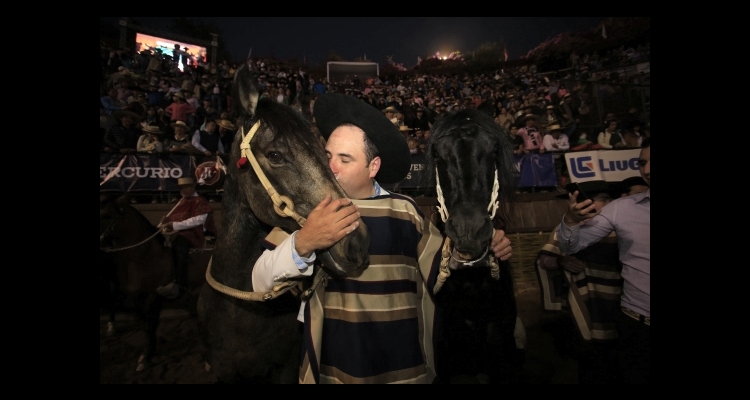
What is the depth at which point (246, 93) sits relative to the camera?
6.74ft

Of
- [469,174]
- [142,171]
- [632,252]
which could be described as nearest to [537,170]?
[632,252]

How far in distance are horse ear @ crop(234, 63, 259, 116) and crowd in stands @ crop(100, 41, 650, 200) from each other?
1.49 feet

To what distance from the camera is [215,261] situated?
2328mm

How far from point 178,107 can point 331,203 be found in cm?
1323

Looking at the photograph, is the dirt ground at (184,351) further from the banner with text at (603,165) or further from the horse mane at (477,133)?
the banner with text at (603,165)

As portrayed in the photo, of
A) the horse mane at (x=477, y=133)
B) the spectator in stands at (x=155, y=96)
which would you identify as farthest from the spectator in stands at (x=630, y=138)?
the spectator in stands at (x=155, y=96)

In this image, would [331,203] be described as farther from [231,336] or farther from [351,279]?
[231,336]

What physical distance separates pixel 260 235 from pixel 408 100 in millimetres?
18474

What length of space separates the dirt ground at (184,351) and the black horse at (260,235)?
280cm

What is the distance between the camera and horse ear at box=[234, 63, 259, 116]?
Answer: 2.04 m

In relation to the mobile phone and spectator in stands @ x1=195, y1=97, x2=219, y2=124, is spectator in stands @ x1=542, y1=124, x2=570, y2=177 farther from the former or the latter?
spectator in stands @ x1=195, y1=97, x2=219, y2=124

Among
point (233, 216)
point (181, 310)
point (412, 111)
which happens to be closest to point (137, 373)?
point (181, 310)

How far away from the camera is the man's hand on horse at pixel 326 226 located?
5.05 ft

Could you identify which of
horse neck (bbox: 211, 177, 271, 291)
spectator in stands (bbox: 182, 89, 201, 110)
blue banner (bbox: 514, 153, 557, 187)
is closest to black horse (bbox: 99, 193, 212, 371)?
horse neck (bbox: 211, 177, 271, 291)
